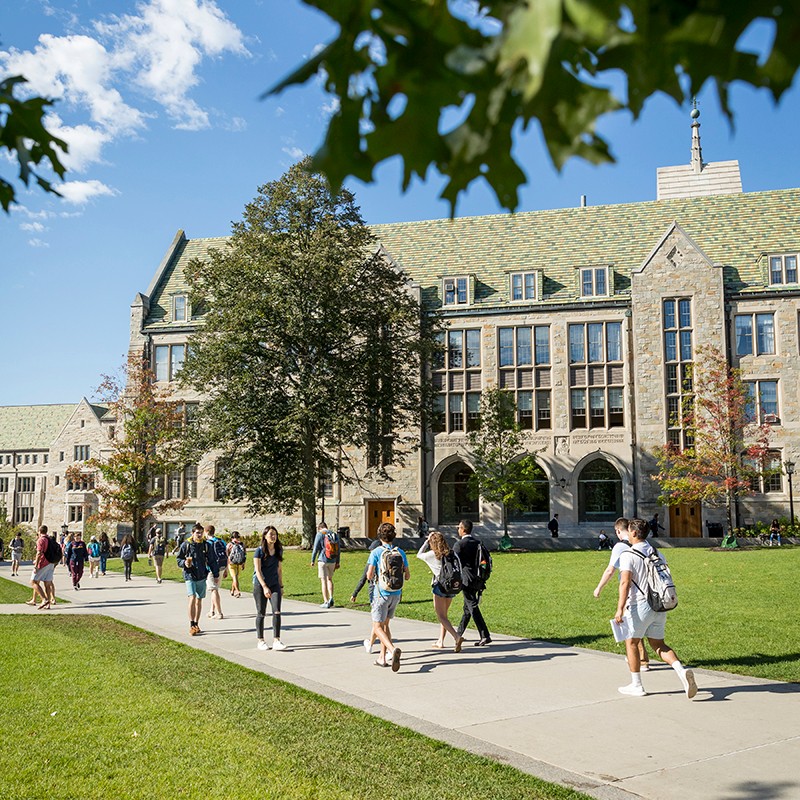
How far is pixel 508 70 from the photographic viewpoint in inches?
71.0

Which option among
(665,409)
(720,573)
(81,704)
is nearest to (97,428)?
(665,409)

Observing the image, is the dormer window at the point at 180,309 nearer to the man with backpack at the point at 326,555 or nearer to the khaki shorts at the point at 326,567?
the man with backpack at the point at 326,555

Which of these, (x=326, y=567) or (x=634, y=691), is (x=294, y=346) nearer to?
(x=326, y=567)

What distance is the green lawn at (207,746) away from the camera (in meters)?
5.96

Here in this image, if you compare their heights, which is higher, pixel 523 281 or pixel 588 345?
pixel 523 281

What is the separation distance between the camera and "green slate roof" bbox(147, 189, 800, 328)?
1853 inches

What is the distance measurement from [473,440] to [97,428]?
160ft

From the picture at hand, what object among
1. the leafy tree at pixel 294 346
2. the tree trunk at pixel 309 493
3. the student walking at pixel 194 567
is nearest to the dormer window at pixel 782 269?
Answer: the leafy tree at pixel 294 346

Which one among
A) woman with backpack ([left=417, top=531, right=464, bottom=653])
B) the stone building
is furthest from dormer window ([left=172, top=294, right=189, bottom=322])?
woman with backpack ([left=417, top=531, right=464, bottom=653])

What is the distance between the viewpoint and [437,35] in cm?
203

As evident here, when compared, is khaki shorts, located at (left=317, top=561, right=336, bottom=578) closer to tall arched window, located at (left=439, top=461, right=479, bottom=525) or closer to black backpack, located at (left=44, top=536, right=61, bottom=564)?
black backpack, located at (left=44, top=536, right=61, bottom=564)

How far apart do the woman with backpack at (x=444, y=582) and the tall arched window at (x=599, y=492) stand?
34.3m

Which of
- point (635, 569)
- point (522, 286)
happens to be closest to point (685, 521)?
point (522, 286)

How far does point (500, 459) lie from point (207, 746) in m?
35.0
